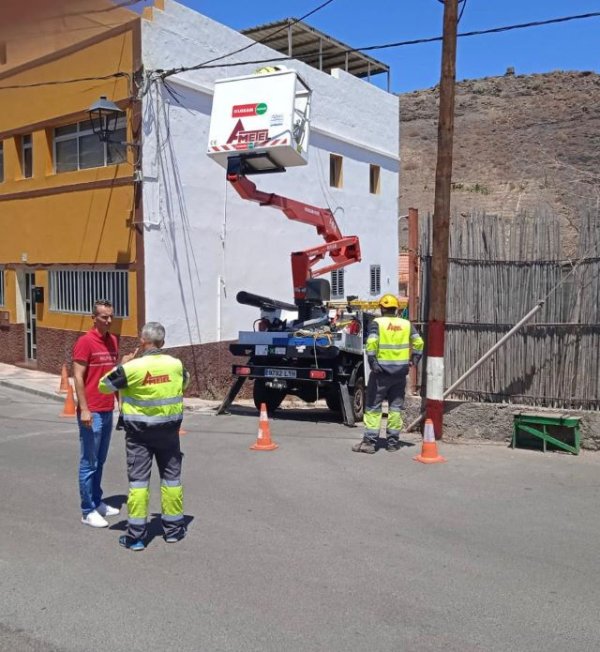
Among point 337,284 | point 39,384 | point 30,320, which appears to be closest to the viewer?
point 39,384

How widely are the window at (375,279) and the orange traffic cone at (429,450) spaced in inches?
591

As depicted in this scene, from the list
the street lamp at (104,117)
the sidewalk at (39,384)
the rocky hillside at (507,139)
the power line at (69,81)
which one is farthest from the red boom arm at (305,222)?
the rocky hillside at (507,139)

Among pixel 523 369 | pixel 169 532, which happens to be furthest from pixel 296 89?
pixel 169 532

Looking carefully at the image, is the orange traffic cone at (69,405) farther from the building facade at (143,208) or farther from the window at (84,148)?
the window at (84,148)

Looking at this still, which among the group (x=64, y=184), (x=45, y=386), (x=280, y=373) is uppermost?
(x=64, y=184)

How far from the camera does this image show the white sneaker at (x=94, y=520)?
239 inches

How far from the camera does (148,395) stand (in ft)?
18.2

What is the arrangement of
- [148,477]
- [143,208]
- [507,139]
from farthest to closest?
[507,139] → [143,208] → [148,477]

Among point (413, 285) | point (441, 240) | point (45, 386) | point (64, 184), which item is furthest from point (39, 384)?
point (441, 240)

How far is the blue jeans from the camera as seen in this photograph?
6.07 metres

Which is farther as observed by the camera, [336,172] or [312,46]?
[312,46]

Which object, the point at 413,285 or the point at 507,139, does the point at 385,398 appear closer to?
the point at 413,285

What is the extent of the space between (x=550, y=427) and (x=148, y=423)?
5.57 meters

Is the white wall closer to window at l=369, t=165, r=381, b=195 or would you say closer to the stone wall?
window at l=369, t=165, r=381, b=195
